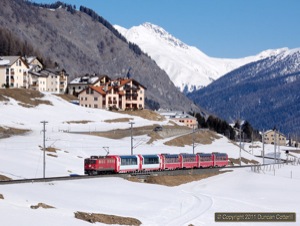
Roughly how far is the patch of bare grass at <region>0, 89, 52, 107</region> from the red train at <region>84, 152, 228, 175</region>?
60.4 meters

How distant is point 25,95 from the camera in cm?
16275

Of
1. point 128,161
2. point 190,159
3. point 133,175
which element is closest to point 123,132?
point 190,159

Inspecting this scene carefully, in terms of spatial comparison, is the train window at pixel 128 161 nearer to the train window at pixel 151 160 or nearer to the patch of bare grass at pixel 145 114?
the train window at pixel 151 160

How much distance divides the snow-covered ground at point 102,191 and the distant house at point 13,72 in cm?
3729

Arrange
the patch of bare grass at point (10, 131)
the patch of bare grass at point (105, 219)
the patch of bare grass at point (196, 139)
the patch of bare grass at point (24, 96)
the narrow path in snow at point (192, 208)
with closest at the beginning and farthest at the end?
the patch of bare grass at point (105, 219)
the narrow path in snow at point (192, 208)
the patch of bare grass at point (10, 131)
the patch of bare grass at point (196, 139)
the patch of bare grass at point (24, 96)

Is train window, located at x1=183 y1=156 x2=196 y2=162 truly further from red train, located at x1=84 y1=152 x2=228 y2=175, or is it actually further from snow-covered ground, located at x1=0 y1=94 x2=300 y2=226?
snow-covered ground, located at x1=0 y1=94 x2=300 y2=226

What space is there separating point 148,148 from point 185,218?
257ft

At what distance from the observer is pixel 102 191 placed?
213 ft

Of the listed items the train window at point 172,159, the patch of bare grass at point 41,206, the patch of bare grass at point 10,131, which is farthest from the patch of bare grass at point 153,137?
the patch of bare grass at point 41,206

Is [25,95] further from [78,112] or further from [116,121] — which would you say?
[116,121]

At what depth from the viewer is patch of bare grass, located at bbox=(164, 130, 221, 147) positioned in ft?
497

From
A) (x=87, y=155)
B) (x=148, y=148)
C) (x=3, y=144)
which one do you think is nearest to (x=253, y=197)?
(x=87, y=155)

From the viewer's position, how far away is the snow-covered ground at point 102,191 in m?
51.6

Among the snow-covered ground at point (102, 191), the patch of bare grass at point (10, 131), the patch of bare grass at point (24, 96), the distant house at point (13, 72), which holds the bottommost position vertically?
the snow-covered ground at point (102, 191)
